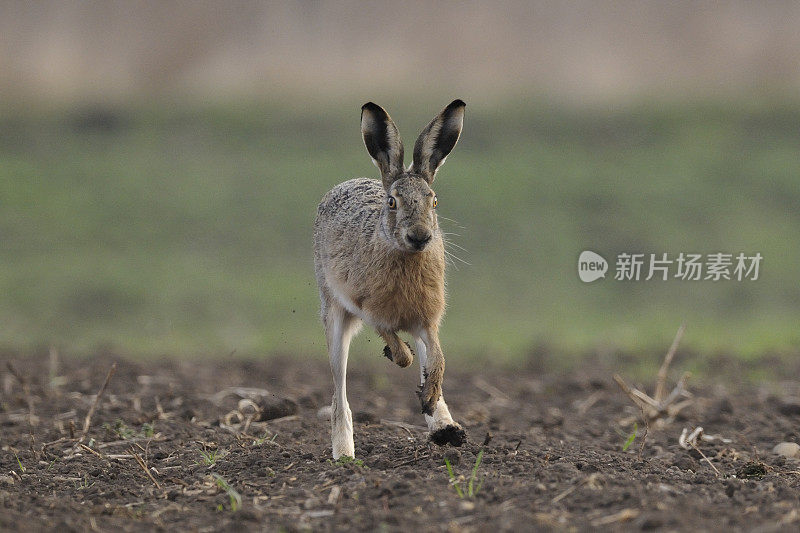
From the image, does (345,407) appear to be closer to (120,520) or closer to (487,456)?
(487,456)

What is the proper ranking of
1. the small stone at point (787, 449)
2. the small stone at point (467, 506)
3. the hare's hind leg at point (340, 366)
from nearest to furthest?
the small stone at point (467, 506), the hare's hind leg at point (340, 366), the small stone at point (787, 449)

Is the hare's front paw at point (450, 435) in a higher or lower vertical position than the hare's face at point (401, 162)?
lower

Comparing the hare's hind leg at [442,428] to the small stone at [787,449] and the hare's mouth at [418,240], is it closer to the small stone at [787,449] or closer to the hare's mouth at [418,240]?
the hare's mouth at [418,240]

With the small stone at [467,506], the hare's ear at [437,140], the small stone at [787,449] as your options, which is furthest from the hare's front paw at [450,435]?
the small stone at [787,449]

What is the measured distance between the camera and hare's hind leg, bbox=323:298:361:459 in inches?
250

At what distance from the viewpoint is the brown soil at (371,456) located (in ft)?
16.2

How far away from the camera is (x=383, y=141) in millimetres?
6301

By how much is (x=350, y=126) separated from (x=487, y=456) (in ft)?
41.7

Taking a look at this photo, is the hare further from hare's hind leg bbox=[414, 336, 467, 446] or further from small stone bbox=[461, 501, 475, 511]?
small stone bbox=[461, 501, 475, 511]

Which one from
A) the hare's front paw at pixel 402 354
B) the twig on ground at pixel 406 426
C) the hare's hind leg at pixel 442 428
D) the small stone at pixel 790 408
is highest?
the hare's front paw at pixel 402 354

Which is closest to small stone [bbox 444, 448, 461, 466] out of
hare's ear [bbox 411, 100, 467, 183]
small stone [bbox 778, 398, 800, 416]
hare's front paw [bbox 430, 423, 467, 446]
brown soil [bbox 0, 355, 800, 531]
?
brown soil [bbox 0, 355, 800, 531]

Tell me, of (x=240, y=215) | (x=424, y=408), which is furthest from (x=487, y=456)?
(x=240, y=215)

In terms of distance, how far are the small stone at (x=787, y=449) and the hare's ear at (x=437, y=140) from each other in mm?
2913

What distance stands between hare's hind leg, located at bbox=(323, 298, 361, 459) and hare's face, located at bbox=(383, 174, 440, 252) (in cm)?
81
